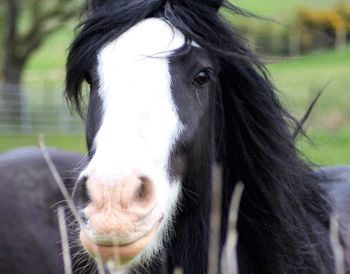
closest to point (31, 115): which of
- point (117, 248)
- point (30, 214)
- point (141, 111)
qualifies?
point (30, 214)

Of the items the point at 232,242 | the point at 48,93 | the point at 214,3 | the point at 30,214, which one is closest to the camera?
the point at 232,242

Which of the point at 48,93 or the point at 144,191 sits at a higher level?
the point at 144,191

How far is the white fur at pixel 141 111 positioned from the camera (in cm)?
275

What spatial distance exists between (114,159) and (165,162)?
0.94 feet

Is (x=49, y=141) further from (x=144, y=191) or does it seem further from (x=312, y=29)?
(x=144, y=191)

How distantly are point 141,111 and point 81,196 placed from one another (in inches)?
15.1

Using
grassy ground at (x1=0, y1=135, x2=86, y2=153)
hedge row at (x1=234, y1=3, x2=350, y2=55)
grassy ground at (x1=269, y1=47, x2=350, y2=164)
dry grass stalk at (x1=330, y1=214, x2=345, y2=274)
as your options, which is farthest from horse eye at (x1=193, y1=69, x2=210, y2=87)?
hedge row at (x1=234, y1=3, x2=350, y2=55)

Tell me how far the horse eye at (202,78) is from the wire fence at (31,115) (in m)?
19.1

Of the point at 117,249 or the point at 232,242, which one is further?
the point at 117,249

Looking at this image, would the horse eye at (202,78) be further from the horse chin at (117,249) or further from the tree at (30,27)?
the tree at (30,27)

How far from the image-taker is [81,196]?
2805mm

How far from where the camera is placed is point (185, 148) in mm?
3082

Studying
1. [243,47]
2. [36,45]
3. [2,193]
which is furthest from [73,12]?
[243,47]

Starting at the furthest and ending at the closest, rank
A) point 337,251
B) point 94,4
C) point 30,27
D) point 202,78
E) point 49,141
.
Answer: point 30,27 → point 49,141 → point 94,4 → point 202,78 → point 337,251
